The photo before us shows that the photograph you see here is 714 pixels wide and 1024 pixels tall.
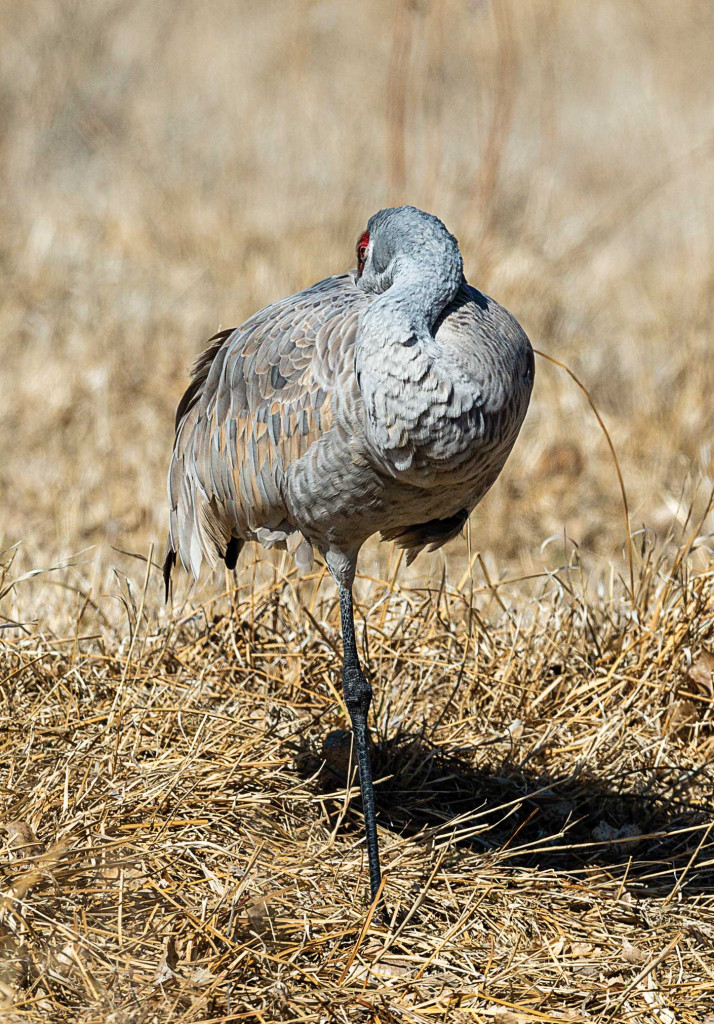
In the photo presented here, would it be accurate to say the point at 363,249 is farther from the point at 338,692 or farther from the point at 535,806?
the point at 535,806

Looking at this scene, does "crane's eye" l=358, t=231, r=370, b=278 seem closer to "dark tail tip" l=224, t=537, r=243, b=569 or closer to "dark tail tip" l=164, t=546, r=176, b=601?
"dark tail tip" l=224, t=537, r=243, b=569

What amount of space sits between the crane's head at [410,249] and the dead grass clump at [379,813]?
1133 millimetres

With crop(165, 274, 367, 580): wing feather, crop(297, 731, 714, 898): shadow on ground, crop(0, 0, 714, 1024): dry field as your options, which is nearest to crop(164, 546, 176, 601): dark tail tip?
crop(165, 274, 367, 580): wing feather

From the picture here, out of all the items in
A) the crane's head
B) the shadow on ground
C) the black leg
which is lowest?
the shadow on ground

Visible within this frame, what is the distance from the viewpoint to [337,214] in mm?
7992

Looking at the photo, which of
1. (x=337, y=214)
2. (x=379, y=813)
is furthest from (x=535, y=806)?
(x=337, y=214)

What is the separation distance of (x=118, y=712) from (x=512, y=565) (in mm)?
2490

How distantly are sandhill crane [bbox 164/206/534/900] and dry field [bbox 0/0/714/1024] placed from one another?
32cm

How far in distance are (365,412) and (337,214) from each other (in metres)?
5.78

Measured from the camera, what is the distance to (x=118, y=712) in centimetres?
308

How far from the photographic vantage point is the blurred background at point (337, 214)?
5.62 meters

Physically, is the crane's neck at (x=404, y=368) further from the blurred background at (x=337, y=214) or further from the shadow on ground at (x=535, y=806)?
the blurred background at (x=337, y=214)

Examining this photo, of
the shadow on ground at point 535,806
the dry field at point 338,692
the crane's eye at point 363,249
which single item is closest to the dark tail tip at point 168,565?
the dry field at point 338,692

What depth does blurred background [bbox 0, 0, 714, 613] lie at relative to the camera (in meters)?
5.62
